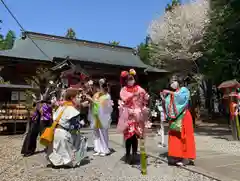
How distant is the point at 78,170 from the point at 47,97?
98.1 inches

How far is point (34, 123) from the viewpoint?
252 inches

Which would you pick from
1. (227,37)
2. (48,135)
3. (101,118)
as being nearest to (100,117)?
(101,118)

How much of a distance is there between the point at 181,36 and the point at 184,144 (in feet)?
61.7

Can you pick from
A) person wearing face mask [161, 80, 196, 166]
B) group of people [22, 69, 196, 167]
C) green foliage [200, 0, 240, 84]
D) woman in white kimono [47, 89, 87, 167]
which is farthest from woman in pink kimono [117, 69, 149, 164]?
green foliage [200, 0, 240, 84]

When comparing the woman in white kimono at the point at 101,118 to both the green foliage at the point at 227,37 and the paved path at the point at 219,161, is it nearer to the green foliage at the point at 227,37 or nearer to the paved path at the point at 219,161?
the paved path at the point at 219,161

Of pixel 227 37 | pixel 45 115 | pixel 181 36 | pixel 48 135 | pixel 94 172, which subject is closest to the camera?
pixel 94 172

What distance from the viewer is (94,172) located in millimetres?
4660

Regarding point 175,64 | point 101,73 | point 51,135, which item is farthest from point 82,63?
point 175,64

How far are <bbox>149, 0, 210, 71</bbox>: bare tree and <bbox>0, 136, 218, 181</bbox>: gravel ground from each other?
1755 centimetres

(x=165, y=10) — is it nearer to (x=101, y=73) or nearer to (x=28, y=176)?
(x=101, y=73)

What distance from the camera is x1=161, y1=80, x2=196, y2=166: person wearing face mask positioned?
5.00 metres

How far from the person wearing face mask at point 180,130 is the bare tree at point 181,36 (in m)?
16.9

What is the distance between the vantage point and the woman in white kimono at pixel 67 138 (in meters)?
4.90

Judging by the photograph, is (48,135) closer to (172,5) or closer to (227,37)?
(227,37)
